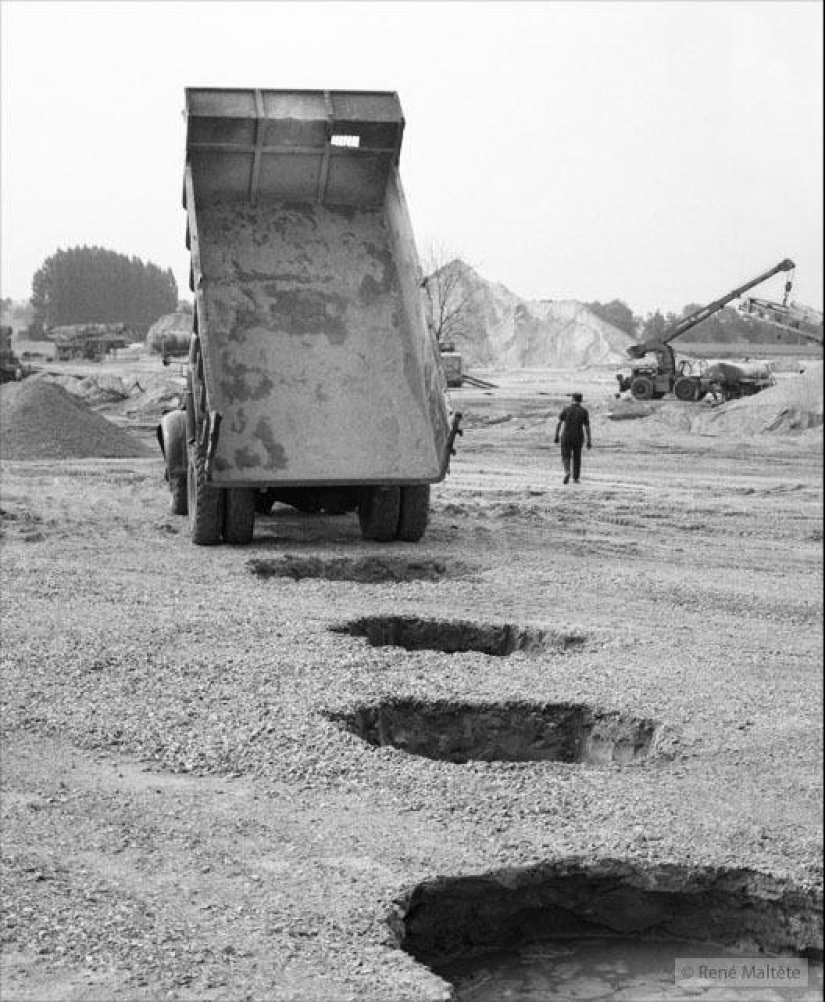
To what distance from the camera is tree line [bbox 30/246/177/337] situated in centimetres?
10806

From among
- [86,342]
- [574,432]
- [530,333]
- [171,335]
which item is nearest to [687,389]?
[574,432]

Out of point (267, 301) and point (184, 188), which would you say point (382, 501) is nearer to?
point (267, 301)

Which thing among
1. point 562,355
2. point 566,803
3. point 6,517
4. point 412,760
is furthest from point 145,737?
point 562,355

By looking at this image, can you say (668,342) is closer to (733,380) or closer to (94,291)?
(733,380)

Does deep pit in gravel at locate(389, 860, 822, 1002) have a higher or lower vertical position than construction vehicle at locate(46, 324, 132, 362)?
lower

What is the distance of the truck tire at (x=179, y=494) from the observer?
15.8 meters

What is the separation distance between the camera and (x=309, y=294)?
14305mm

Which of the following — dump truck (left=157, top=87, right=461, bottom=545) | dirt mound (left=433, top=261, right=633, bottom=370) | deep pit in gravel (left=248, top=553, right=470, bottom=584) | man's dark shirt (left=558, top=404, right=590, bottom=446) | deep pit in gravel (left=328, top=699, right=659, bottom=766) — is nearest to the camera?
deep pit in gravel (left=328, top=699, right=659, bottom=766)

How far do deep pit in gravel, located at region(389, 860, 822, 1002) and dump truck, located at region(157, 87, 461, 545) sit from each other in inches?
310

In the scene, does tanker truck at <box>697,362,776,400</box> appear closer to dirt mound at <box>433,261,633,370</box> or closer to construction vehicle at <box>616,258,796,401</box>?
construction vehicle at <box>616,258,796,401</box>

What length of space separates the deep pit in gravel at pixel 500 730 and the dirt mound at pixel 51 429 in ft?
55.1

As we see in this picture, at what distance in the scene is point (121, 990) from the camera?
488 centimetres

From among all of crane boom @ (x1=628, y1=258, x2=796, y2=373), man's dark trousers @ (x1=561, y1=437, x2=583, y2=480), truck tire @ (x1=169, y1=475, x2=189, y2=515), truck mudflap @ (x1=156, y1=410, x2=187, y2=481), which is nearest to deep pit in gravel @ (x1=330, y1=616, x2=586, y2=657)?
truck mudflap @ (x1=156, y1=410, x2=187, y2=481)

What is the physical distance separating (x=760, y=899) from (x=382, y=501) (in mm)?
8650
